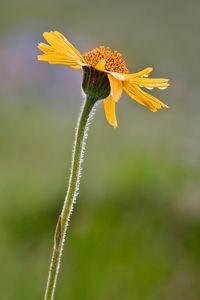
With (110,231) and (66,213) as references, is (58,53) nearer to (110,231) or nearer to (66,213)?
(66,213)

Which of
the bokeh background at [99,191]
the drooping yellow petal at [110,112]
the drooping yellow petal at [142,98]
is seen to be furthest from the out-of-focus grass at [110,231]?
the drooping yellow petal at [142,98]

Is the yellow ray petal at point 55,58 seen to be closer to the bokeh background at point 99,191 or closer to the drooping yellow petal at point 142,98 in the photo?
the drooping yellow petal at point 142,98

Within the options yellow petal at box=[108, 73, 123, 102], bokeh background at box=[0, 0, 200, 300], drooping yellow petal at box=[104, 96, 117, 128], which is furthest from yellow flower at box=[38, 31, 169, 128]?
bokeh background at box=[0, 0, 200, 300]

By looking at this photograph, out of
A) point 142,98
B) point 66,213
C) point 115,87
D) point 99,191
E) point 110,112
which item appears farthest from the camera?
point 99,191

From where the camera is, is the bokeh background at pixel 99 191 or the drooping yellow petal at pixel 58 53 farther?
the bokeh background at pixel 99 191

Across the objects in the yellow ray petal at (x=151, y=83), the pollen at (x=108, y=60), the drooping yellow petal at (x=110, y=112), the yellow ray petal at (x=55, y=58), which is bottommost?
the drooping yellow petal at (x=110, y=112)

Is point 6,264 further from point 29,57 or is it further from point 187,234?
point 29,57

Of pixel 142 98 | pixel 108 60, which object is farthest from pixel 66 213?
pixel 108 60
